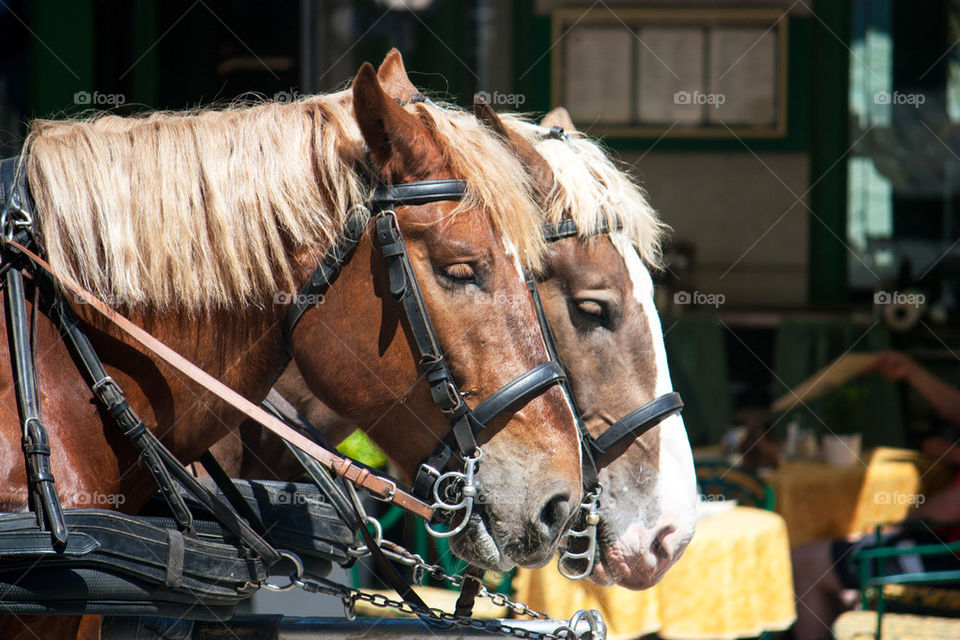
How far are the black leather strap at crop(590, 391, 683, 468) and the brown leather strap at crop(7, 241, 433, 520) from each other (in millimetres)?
540

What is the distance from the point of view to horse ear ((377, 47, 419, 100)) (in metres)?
1.53

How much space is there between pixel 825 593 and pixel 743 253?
2.24m

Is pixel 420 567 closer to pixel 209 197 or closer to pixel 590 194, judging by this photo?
pixel 209 197

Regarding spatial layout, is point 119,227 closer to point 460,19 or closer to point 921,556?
point 921,556

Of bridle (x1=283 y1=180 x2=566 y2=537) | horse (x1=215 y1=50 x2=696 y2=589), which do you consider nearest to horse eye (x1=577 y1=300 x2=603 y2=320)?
horse (x1=215 y1=50 x2=696 y2=589)

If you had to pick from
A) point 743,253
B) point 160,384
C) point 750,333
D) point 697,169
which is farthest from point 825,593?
point 160,384

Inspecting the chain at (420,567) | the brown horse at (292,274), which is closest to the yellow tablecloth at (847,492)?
the chain at (420,567)

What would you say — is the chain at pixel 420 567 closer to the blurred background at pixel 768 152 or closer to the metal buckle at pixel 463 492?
the metal buckle at pixel 463 492

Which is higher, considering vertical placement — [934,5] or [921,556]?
[934,5]

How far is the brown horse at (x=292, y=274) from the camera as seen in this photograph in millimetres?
1195

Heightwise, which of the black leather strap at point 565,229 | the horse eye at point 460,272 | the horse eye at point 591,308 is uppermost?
the black leather strap at point 565,229

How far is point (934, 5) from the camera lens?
4797mm

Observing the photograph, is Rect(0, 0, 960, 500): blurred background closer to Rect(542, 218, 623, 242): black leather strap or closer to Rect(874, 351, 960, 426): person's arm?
Rect(874, 351, 960, 426): person's arm

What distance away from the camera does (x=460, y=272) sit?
1.24 m
